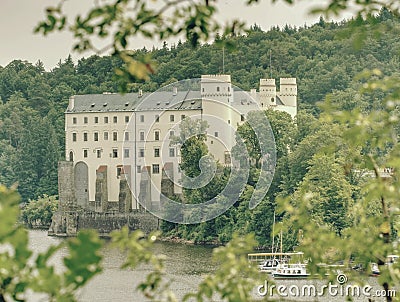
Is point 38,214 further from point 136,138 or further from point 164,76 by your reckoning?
point 164,76

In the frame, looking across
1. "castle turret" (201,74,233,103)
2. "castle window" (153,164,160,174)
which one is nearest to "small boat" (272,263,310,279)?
"castle turret" (201,74,233,103)

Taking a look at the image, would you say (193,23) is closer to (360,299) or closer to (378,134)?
(378,134)

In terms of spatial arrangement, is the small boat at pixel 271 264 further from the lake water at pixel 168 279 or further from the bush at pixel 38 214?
the bush at pixel 38 214

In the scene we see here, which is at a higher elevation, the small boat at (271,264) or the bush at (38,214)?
the bush at (38,214)

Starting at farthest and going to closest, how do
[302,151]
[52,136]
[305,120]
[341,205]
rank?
[52,136], [305,120], [302,151], [341,205]

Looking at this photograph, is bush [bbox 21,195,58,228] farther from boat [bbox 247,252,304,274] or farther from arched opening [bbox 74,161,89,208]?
boat [bbox 247,252,304,274]

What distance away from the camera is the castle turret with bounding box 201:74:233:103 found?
150ft

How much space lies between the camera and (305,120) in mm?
43969

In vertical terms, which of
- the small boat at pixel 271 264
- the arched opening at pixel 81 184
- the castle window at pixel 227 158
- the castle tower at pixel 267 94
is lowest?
the small boat at pixel 271 264

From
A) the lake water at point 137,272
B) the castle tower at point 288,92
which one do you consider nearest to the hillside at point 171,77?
the castle tower at point 288,92

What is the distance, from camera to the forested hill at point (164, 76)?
55094mm

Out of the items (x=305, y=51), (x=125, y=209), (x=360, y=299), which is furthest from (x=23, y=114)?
(x=360, y=299)

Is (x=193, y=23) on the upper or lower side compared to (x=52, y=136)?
lower

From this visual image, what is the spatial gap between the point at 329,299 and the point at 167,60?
38.1m
